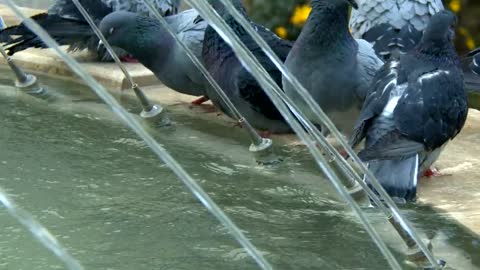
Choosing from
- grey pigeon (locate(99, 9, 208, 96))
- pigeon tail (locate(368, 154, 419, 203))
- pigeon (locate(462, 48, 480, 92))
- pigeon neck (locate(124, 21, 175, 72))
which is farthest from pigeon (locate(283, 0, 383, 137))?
pigeon neck (locate(124, 21, 175, 72))

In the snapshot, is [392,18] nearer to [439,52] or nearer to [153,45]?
[439,52]

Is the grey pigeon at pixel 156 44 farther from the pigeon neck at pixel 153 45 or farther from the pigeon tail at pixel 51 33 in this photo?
the pigeon tail at pixel 51 33

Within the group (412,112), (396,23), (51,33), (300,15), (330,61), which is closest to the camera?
(412,112)

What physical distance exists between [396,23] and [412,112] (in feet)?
4.94

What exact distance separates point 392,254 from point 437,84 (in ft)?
3.48

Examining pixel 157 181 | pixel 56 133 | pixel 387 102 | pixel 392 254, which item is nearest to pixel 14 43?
pixel 56 133

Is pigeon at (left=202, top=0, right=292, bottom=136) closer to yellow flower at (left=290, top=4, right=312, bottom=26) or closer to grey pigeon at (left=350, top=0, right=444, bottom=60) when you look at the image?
grey pigeon at (left=350, top=0, right=444, bottom=60)

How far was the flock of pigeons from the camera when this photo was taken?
419 centimetres

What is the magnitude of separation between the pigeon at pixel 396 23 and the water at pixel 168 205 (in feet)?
3.06

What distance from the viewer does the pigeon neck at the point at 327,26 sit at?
4742 mm

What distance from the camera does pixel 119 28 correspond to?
568 cm

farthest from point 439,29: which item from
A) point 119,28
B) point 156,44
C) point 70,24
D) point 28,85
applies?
Answer: point 70,24

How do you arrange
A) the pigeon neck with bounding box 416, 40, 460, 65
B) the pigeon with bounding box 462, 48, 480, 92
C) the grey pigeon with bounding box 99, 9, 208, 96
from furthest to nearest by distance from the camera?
the grey pigeon with bounding box 99, 9, 208, 96, the pigeon with bounding box 462, 48, 480, 92, the pigeon neck with bounding box 416, 40, 460, 65

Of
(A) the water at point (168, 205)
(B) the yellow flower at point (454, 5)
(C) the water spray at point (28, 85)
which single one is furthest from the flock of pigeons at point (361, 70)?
(B) the yellow flower at point (454, 5)
